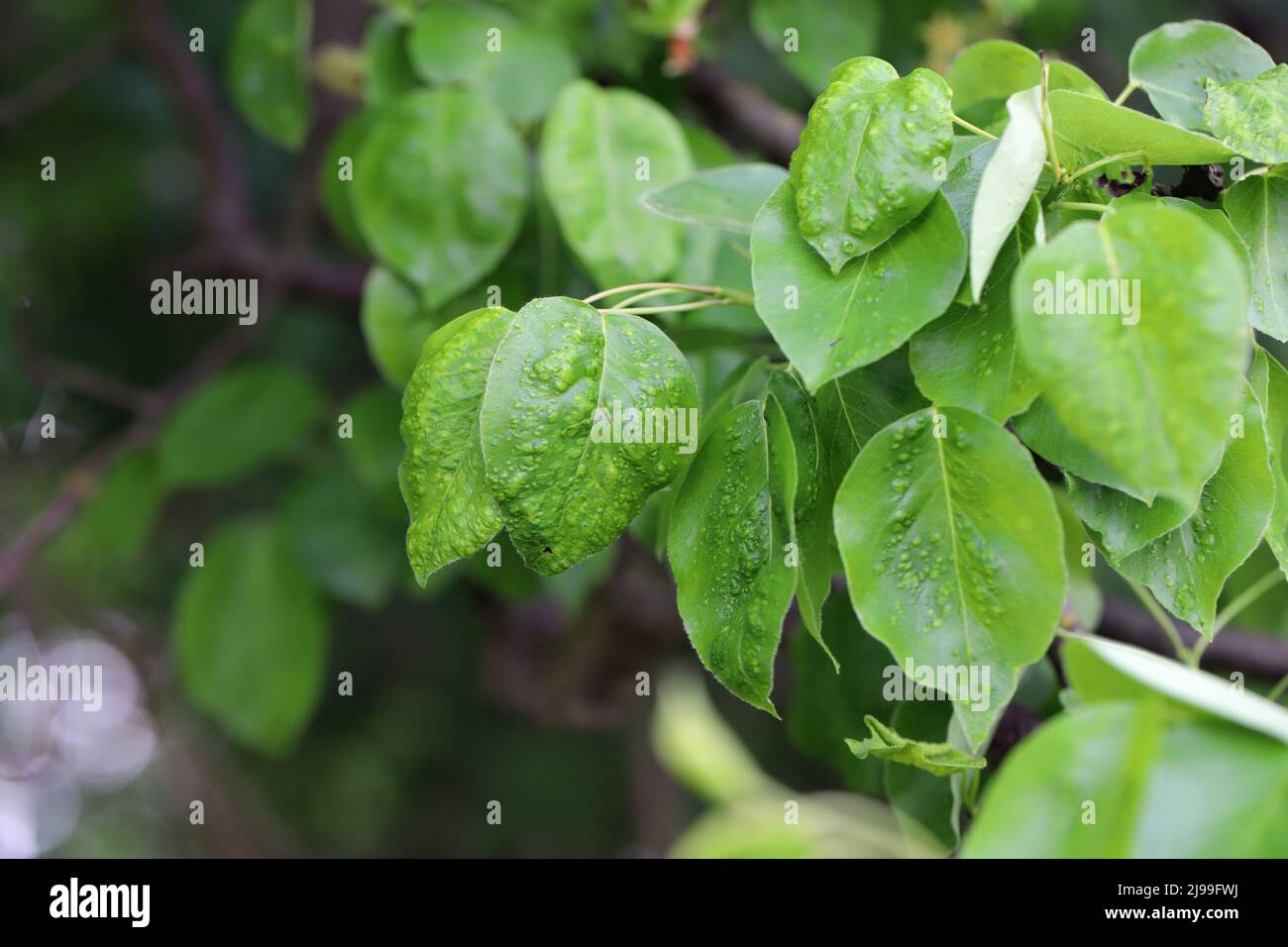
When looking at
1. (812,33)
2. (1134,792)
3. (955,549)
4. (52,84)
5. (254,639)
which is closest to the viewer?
(1134,792)

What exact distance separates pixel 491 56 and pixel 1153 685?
695mm

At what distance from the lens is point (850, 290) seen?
1.37ft

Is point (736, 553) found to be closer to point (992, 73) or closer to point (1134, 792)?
point (1134, 792)

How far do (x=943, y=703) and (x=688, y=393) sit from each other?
24cm

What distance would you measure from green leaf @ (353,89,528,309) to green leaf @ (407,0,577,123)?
0.03 meters

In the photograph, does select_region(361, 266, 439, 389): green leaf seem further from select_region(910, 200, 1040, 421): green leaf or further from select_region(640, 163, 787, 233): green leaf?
select_region(910, 200, 1040, 421): green leaf

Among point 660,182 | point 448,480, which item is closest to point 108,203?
point 660,182

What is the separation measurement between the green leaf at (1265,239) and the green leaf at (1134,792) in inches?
8.0

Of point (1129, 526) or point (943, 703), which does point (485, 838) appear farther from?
point (1129, 526)

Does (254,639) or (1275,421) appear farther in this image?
(254,639)

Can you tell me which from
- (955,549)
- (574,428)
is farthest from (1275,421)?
(574,428)

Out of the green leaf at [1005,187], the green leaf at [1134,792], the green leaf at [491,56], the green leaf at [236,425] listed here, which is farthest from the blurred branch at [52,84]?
the green leaf at [1134,792]

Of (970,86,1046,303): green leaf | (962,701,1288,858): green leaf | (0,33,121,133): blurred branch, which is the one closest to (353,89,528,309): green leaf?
(970,86,1046,303): green leaf
